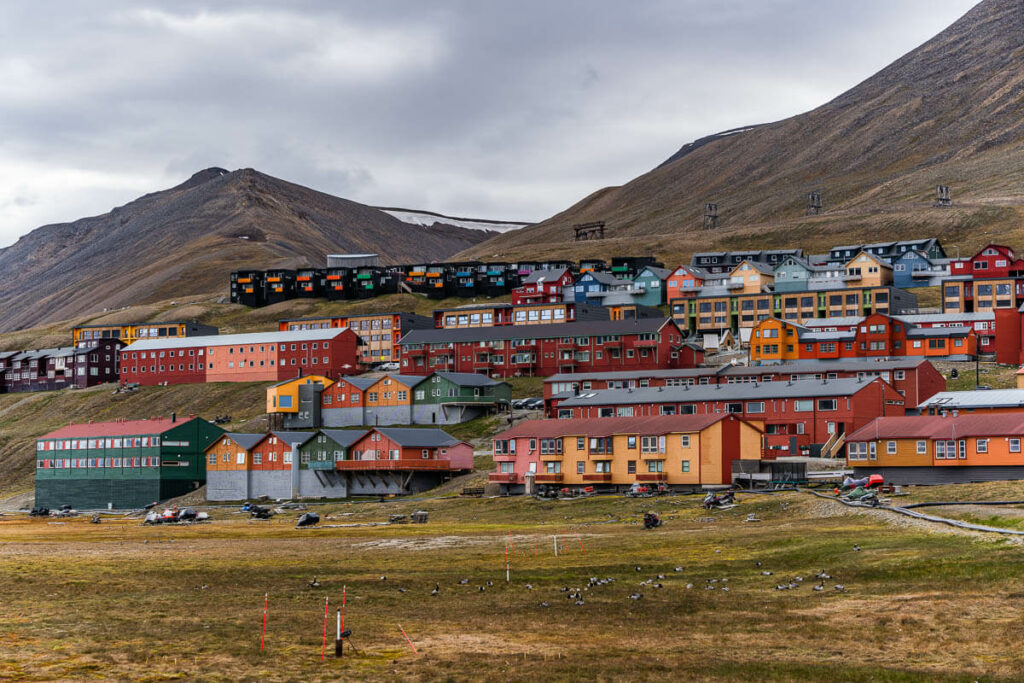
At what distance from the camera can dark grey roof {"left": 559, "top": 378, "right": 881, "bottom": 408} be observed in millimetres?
109125

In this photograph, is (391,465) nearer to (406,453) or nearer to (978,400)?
(406,453)

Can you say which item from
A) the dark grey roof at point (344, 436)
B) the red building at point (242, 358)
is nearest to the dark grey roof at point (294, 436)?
the dark grey roof at point (344, 436)

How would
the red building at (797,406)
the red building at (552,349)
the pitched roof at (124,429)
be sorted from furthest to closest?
the red building at (552,349) < the pitched roof at (124,429) < the red building at (797,406)

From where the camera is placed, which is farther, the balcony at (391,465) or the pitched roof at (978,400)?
the balcony at (391,465)

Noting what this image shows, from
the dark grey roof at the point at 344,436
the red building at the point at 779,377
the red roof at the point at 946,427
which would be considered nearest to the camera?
the red roof at the point at 946,427

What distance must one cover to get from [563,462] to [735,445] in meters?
14.8

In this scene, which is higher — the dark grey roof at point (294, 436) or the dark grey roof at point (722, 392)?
the dark grey roof at point (722, 392)

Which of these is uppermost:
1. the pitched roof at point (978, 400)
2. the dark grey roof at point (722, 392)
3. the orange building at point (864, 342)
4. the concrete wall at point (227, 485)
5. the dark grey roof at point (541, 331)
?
the dark grey roof at point (541, 331)

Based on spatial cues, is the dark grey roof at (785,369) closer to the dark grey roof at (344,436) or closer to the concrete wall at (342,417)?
the concrete wall at (342,417)

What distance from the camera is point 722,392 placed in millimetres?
118000

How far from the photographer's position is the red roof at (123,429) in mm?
126875

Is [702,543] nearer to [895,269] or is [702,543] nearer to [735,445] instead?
[735,445]

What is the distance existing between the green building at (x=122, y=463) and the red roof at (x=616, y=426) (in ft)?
126

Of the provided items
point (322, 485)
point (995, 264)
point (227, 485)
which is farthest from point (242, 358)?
point (995, 264)
